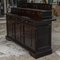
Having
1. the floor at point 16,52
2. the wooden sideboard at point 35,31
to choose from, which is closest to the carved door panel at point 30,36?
the wooden sideboard at point 35,31

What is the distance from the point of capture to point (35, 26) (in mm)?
3902

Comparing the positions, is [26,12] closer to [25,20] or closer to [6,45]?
[25,20]

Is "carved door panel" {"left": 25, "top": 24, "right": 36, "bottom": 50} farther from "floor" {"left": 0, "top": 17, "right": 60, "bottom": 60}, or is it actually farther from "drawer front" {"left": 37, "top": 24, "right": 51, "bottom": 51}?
"floor" {"left": 0, "top": 17, "right": 60, "bottom": 60}

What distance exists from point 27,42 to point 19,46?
590 millimetres

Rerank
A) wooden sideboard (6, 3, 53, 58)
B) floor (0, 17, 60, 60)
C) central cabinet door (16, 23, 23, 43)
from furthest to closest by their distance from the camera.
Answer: central cabinet door (16, 23, 23, 43) < floor (0, 17, 60, 60) < wooden sideboard (6, 3, 53, 58)

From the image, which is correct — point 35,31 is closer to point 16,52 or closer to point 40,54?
point 40,54

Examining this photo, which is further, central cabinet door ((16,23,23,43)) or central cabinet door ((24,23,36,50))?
central cabinet door ((16,23,23,43))

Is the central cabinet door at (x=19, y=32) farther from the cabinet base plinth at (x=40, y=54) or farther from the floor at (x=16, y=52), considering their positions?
the cabinet base plinth at (x=40, y=54)

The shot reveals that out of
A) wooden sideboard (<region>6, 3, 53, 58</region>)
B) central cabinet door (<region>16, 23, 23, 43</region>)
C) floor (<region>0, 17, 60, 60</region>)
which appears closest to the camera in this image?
wooden sideboard (<region>6, 3, 53, 58</region>)

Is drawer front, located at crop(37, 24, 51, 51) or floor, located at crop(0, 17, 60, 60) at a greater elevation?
drawer front, located at crop(37, 24, 51, 51)

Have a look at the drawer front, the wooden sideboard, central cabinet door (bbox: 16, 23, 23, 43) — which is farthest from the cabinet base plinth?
central cabinet door (bbox: 16, 23, 23, 43)

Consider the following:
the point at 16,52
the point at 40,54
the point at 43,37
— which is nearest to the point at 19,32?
the point at 16,52

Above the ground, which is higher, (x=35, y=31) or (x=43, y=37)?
(x=35, y=31)

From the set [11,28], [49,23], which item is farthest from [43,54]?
[11,28]
